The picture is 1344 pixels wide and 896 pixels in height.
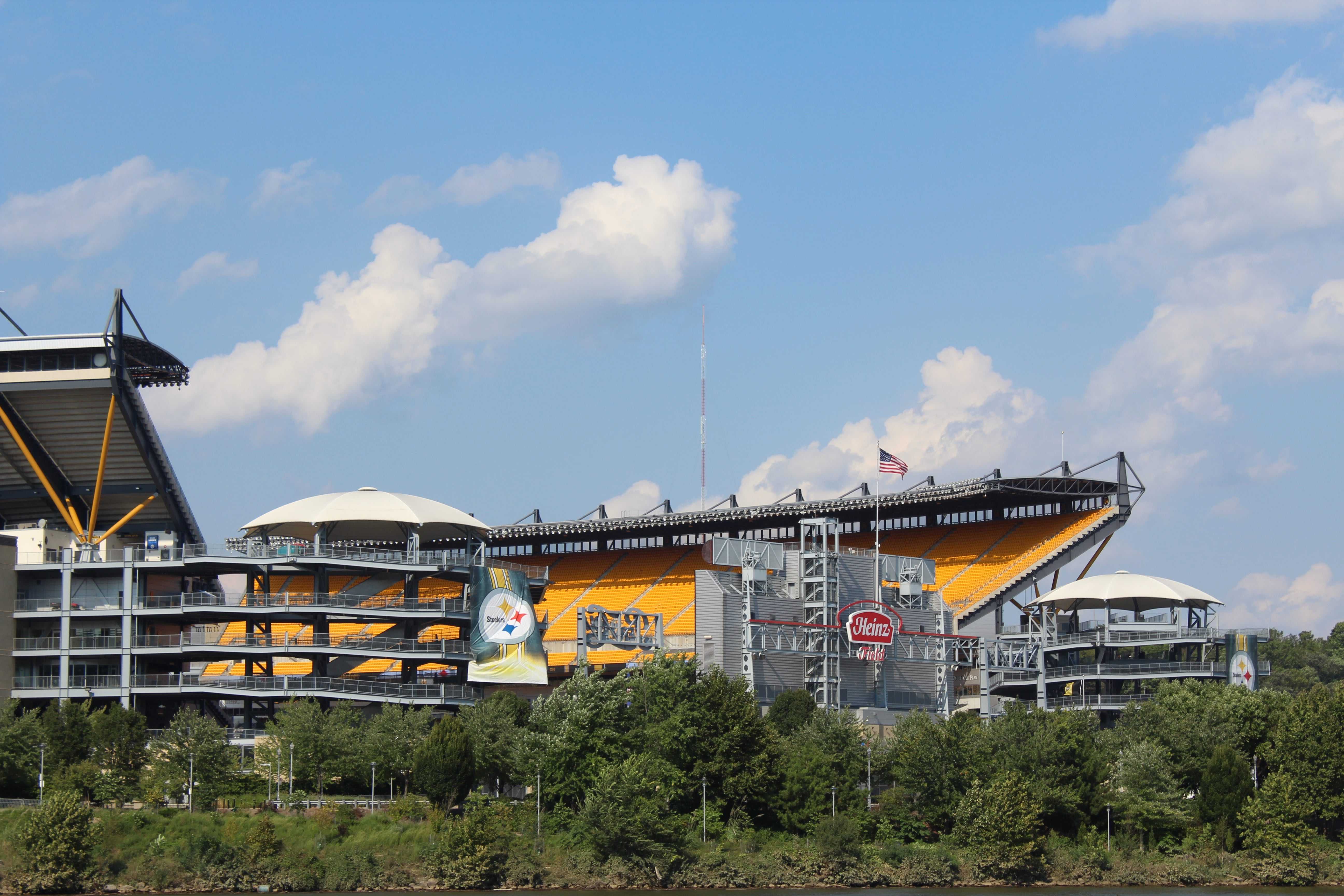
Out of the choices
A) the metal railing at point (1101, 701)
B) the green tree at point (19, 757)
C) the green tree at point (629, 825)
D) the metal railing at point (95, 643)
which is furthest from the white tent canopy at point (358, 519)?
the metal railing at point (1101, 701)

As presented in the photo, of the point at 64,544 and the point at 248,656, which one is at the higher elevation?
the point at 64,544

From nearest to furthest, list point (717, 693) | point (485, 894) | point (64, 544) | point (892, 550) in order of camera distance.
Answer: point (485, 894), point (717, 693), point (64, 544), point (892, 550)

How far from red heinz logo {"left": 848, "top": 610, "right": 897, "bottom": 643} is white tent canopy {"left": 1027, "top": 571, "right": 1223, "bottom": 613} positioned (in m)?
18.2

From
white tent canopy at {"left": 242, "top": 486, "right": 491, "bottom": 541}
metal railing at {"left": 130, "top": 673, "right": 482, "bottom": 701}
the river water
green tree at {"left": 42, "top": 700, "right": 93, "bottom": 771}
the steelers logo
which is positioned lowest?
the river water

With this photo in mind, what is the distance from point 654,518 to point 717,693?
53610mm

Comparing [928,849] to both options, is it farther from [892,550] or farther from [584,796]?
[892,550]

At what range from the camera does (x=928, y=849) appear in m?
89.4

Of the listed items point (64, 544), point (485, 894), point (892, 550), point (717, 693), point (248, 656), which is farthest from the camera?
point (892, 550)

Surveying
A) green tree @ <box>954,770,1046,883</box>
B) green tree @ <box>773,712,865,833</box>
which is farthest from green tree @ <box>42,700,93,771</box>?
green tree @ <box>954,770,1046,883</box>

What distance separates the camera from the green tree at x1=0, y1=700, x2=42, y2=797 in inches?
3629

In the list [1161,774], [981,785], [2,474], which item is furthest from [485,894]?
[2,474]

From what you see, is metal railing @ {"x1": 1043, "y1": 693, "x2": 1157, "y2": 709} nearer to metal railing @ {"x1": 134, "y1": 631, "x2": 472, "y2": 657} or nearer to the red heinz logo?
the red heinz logo

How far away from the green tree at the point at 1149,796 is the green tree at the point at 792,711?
63.4 feet

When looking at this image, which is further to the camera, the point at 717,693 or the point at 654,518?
the point at 654,518
